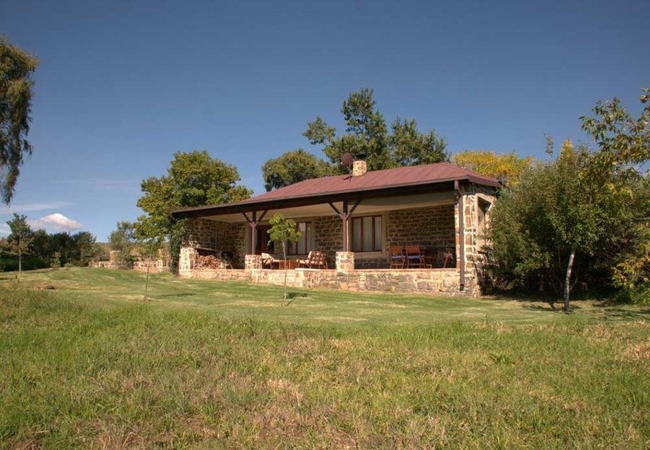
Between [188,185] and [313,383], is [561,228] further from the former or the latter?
[188,185]

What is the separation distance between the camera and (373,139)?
105 feet

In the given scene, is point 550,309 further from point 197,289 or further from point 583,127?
point 197,289

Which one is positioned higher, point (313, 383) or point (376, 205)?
point (376, 205)

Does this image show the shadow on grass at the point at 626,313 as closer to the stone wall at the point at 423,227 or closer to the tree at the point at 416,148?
the stone wall at the point at 423,227

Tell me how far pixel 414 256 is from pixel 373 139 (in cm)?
1727

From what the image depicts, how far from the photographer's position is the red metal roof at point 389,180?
1485 centimetres

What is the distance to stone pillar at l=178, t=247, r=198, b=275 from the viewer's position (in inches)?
818

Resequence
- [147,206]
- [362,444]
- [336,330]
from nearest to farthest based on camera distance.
A: [362,444] → [336,330] → [147,206]

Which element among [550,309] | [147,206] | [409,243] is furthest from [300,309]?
[147,206]

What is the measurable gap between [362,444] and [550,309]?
871 cm

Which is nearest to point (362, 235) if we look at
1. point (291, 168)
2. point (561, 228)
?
point (561, 228)

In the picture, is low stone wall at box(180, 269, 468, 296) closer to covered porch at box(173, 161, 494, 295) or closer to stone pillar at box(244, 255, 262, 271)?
covered porch at box(173, 161, 494, 295)

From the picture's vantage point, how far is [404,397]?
3.73 metres

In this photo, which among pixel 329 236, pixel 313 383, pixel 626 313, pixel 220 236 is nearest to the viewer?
pixel 313 383
